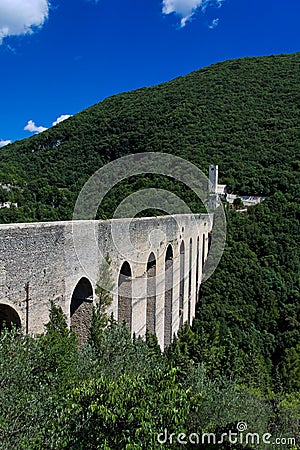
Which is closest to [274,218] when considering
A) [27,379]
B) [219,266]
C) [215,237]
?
[215,237]

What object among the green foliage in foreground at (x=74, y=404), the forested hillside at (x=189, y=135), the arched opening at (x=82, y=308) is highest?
the forested hillside at (x=189, y=135)

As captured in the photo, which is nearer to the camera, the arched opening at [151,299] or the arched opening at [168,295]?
the arched opening at [151,299]

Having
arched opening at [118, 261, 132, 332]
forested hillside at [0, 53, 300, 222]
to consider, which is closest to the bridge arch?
arched opening at [118, 261, 132, 332]

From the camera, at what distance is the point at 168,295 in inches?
582

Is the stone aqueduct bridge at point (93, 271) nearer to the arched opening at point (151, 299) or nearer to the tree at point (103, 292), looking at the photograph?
the arched opening at point (151, 299)

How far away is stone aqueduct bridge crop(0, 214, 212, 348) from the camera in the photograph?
20.8ft

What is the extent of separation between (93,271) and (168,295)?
663cm

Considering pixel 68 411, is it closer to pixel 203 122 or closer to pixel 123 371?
pixel 123 371

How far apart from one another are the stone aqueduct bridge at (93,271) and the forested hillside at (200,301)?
0.64 m

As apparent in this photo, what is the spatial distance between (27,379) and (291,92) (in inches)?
2070

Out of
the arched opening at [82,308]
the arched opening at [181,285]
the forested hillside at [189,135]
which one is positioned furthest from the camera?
the forested hillside at [189,135]

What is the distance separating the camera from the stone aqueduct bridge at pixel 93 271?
6.35 meters

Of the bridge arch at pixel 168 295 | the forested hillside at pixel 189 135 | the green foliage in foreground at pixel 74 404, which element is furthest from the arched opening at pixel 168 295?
the forested hillside at pixel 189 135

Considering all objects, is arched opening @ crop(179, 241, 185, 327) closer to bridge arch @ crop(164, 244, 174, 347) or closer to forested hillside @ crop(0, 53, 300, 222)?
A: bridge arch @ crop(164, 244, 174, 347)
